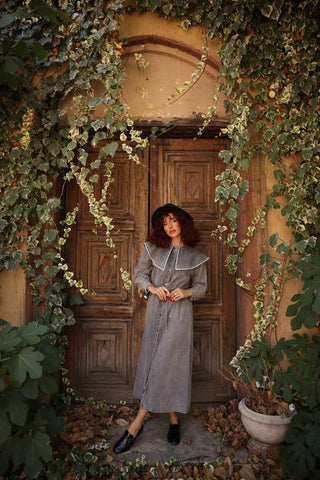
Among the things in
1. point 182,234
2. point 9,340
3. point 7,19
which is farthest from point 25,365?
point 7,19

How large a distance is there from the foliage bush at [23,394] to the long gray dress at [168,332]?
0.77 meters

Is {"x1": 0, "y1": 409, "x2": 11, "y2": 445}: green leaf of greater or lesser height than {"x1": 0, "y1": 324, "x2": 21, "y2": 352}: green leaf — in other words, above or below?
below

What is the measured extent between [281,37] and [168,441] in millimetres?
3284

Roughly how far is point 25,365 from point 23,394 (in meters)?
0.25

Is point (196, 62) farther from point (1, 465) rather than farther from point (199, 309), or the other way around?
point (1, 465)

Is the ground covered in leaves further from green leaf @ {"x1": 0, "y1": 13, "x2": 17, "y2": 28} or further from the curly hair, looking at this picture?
green leaf @ {"x1": 0, "y1": 13, "x2": 17, "y2": 28}

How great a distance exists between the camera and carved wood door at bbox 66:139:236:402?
338 centimetres

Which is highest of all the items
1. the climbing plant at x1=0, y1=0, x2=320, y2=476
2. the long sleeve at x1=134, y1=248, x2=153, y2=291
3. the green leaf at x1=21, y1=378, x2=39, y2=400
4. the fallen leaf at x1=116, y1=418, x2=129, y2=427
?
the climbing plant at x1=0, y1=0, x2=320, y2=476

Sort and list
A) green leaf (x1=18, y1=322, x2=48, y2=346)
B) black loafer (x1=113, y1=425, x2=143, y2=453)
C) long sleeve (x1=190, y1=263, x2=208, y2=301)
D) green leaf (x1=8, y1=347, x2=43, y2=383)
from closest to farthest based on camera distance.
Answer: green leaf (x1=8, y1=347, x2=43, y2=383) < green leaf (x1=18, y1=322, x2=48, y2=346) < black loafer (x1=113, y1=425, x2=143, y2=453) < long sleeve (x1=190, y1=263, x2=208, y2=301)

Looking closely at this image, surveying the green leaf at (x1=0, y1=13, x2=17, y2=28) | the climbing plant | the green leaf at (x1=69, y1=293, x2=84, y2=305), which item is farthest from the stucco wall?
the green leaf at (x1=0, y1=13, x2=17, y2=28)

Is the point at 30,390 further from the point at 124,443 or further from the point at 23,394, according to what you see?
the point at 124,443

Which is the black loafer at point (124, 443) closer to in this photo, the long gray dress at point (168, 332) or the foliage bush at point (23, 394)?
the long gray dress at point (168, 332)

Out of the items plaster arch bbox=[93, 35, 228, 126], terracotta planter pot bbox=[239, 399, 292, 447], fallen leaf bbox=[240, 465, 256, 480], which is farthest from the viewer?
plaster arch bbox=[93, 35, 228, 126]

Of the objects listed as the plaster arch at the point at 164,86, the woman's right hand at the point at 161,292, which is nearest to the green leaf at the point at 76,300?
the woman's right hand at the point at 161,292
